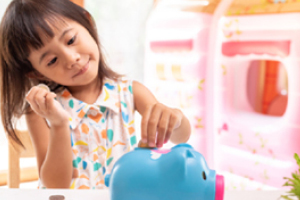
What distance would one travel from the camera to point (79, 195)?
0.62 m

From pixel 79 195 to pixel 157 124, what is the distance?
0.61 feet

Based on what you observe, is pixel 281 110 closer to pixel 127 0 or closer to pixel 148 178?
Result: pixel 127 0

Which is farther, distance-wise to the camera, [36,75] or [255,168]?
[255,168]

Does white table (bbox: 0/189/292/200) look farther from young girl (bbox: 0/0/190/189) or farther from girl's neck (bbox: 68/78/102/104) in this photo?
girl's neck (bbox: 68/78/102/104)

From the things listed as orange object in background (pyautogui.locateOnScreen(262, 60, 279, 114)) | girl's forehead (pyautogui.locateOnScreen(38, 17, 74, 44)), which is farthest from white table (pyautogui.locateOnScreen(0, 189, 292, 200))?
orange object in background (pyautogui.locateOnScreen(262, 60, 279, 114))

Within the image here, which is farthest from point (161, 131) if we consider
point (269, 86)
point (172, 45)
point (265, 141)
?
point (269, 86)

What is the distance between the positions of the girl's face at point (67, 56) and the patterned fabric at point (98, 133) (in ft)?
0.40

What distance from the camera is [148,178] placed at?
0.49 meters

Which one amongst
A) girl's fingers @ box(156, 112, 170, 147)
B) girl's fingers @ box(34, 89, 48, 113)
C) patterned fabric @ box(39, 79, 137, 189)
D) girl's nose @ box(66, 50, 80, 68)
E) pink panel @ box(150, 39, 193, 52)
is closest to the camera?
girl's fingers @ box(156, 112, 170, 147)

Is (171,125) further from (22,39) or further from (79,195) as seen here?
(22,39)

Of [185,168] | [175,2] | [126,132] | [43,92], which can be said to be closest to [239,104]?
[175,2]

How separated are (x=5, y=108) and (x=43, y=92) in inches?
13.9

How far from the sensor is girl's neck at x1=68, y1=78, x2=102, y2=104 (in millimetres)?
1037

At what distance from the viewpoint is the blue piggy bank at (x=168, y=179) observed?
1.59 feet
